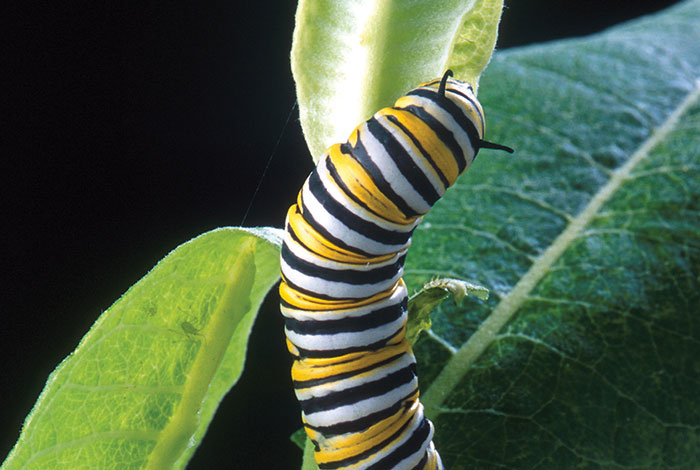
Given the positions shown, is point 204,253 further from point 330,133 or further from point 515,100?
point 515,100

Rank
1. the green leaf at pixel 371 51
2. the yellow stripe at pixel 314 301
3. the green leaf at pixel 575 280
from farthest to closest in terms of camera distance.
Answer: the green leaf at pixel 575 280 → the yellow stripe at pixel 314 301 → the green leaf at pixel 371 51

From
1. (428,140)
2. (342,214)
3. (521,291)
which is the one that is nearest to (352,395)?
(342,214)

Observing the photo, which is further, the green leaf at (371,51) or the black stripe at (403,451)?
the black stripe at (403,451)

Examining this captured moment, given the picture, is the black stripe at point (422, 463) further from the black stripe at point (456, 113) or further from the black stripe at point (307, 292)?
the black stripe at point (456, 113)

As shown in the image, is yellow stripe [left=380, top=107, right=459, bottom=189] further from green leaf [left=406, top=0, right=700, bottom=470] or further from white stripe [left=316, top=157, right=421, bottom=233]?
green leaf [left=406, top=0, right=700, bottom=470]

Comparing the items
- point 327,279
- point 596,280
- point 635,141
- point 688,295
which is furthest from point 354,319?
point 635,141

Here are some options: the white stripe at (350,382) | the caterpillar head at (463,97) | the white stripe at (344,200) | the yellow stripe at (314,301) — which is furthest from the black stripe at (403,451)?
A: the caterpillar head at (463,97)

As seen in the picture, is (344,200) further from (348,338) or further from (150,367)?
(150,367)
